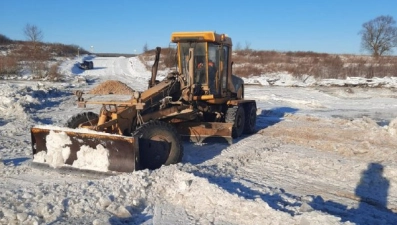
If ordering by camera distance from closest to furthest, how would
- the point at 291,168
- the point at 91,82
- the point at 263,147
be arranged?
the point at 291,168 → the point at 263,147 → the point at 91,82

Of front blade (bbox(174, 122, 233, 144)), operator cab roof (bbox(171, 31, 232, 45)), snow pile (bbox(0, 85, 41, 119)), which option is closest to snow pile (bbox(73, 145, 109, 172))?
front blade (bbox(174, 122, 233, 144))

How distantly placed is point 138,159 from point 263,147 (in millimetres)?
3954

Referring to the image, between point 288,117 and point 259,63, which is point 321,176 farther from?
point 259,63

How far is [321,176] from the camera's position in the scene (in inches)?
312

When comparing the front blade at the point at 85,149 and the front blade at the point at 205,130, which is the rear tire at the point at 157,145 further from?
the front blade at the point at 205,130

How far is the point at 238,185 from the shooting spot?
687 centimetres

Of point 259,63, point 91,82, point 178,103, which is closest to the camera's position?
point 178,103

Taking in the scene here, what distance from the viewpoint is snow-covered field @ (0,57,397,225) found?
543cm

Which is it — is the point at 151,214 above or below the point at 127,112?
below

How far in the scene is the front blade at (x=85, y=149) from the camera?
7.26 m

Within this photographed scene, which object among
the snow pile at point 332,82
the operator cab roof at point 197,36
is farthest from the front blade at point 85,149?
the snow pile at point 332,82

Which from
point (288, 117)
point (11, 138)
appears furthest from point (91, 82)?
point (11, 138)

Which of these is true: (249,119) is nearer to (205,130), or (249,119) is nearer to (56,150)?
(205,130)

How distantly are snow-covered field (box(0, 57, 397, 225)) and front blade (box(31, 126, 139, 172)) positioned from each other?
0.89 feet
